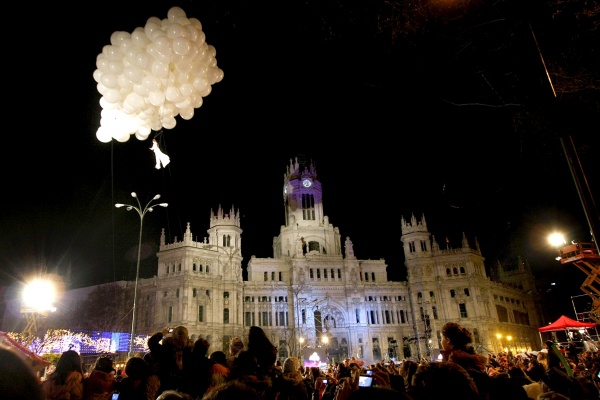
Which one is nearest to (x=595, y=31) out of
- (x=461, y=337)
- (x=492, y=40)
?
(x=492, y=40)

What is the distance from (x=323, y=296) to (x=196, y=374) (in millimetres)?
53091

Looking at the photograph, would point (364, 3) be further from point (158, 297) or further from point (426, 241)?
point (426, 241)

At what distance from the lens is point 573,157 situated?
16.5ft

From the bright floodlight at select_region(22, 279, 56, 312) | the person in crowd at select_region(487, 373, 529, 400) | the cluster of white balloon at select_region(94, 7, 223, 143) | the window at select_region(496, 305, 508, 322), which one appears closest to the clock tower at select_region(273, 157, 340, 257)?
the window at select_region(496, 305, 508, 322)

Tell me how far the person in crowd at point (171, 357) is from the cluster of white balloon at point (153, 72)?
4385 millimetres

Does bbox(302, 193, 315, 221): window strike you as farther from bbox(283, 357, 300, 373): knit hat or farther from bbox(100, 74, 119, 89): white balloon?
bbox(283, 357, 300, 373): knit hat

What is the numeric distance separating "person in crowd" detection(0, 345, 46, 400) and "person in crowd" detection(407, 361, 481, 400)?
7.24 ft

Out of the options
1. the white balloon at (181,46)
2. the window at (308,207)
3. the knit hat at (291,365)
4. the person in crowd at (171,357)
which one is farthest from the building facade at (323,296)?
the white balloon at (181,46)

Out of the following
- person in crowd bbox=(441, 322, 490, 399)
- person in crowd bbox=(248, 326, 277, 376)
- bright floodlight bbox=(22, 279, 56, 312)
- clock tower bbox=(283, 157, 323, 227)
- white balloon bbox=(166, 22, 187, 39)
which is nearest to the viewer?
person in crowd bbox=(248, 326, 277, 376)

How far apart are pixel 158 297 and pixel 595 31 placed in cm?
5181

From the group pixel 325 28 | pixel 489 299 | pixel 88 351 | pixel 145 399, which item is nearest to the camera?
pixel 145 399

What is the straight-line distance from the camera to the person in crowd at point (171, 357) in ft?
20.5

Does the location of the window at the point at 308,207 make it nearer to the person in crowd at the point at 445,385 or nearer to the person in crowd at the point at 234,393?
the person in crowd at the point at 445,385

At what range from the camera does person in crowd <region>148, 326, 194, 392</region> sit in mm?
6258
